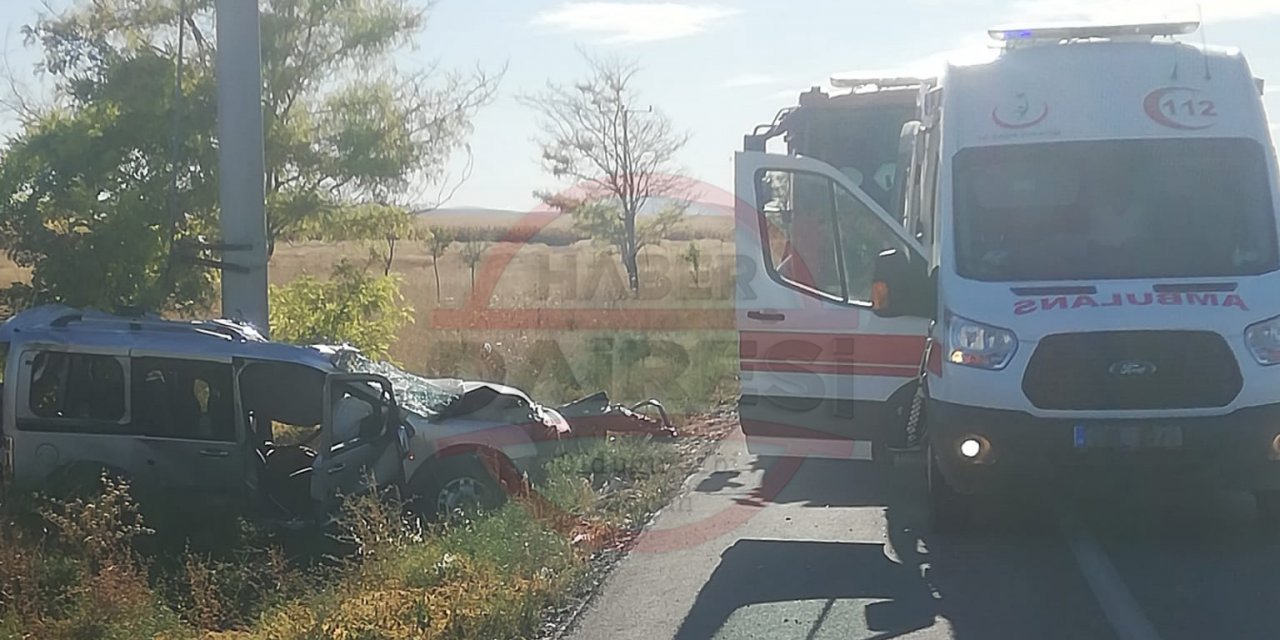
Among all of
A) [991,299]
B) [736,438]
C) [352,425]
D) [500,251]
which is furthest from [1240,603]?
[500,251]

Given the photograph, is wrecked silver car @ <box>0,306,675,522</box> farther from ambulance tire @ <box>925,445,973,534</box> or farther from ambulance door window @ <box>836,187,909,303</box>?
ambulance tire @ <box>925,445,973,534</box>

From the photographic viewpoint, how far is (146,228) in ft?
48.2

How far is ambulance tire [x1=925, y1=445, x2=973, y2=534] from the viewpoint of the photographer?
9.14m

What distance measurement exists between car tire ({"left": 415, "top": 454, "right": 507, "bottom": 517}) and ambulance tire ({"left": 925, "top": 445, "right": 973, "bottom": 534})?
2.77 metres

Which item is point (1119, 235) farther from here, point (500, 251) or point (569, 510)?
point (500, 251)

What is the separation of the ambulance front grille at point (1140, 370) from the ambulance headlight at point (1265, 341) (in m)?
0.15

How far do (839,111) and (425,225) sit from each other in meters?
6.15

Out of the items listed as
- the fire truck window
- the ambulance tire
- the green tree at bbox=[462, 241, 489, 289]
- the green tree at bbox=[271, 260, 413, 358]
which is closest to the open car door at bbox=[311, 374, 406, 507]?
the fire truck window

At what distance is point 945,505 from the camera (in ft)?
30.1

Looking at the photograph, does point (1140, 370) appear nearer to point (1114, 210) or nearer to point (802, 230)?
point (1114, 210)

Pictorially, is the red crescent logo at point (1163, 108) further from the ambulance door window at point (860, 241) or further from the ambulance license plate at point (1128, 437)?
the ambulance license plate at point (1128, 437)

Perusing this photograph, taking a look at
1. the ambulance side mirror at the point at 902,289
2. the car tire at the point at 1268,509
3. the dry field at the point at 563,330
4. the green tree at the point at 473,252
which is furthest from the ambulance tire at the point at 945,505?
the green tree at the point at 473,252

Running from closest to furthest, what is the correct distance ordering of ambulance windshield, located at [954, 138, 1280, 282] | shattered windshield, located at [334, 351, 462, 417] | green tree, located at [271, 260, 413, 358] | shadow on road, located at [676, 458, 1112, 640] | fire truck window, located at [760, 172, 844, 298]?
shadow on road, located at [676, 458, 1112, 640] < ambulance windshield, located at [954, 138, 1280, 282] < fire truck window, located at [760, 172, 844, 298] < shattered windshield, located at [334, 351, 462, 417] < green tree, located at [271, 260, 413, 358]

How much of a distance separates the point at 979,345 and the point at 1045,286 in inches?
21.6
